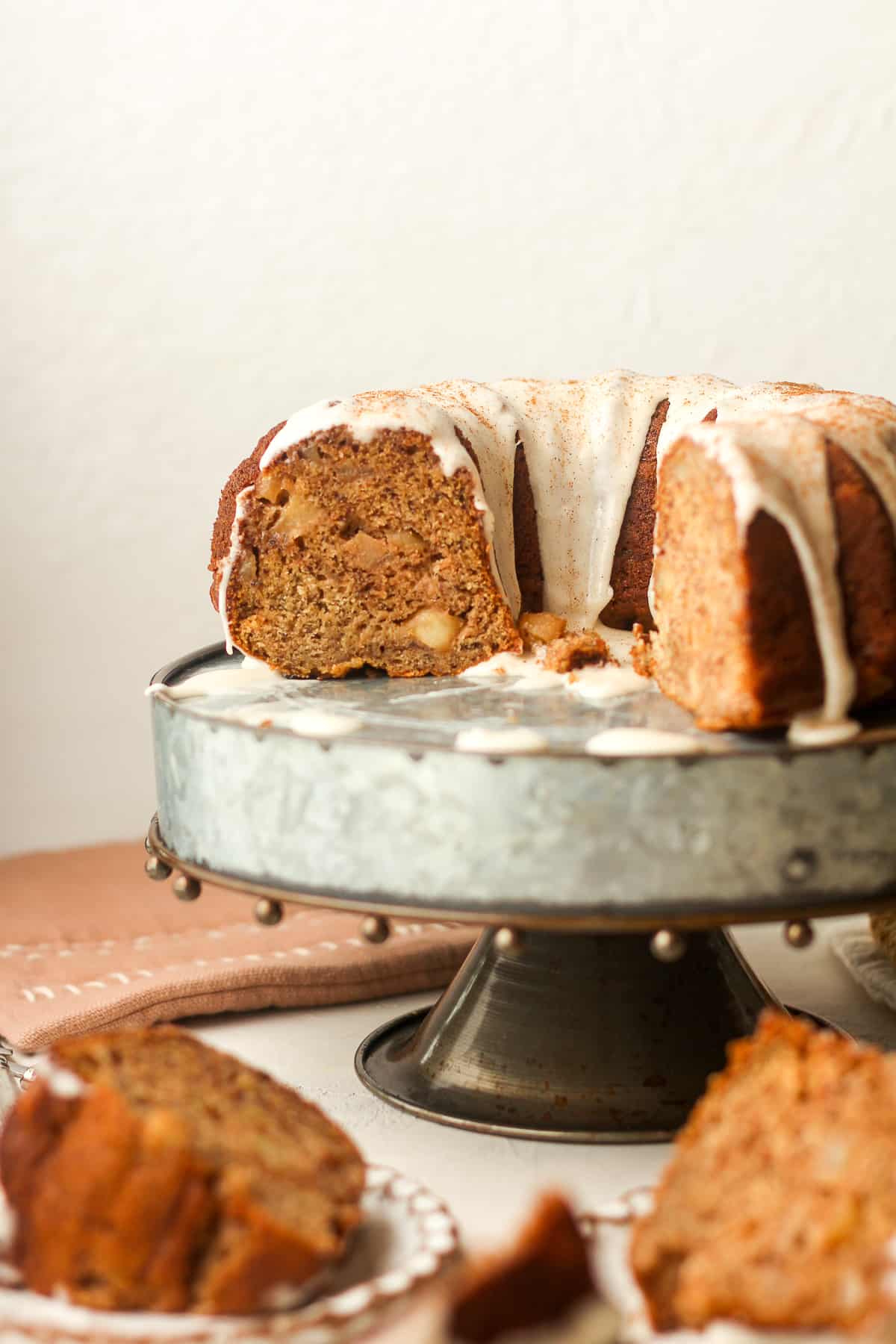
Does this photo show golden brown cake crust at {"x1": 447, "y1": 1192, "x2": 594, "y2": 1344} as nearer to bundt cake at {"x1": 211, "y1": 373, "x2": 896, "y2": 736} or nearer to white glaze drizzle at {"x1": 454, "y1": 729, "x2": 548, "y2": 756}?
white glaze drizzle at {"x1": 454, "y1": 729, "x2": 548, "y2": 756}

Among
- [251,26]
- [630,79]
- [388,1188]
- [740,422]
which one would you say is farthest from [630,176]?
[388,1188]

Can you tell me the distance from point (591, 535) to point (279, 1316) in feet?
3.66

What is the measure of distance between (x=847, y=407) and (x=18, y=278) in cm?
190

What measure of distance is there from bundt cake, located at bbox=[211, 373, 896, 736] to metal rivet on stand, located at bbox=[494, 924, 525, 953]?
11.7 inches

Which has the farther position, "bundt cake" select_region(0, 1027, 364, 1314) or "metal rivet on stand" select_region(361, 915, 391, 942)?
"metal rivet on stand" select_region(361, 915, 391, 942)

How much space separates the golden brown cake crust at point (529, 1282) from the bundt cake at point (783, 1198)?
5.2 inches

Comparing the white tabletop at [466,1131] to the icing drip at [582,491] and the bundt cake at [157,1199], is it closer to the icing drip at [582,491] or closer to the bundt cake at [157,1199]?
the bundt cake at [157,1199]

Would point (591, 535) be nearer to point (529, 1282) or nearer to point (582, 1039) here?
point (582, 1039)

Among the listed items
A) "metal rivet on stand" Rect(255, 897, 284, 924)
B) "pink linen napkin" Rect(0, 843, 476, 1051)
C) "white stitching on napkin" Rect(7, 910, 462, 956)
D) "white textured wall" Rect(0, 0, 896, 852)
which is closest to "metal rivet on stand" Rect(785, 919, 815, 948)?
"metal rivet on stand" Rect(255, 897, 284, 924)

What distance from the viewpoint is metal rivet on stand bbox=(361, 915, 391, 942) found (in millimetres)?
1730

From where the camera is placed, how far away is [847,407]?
1.97 m

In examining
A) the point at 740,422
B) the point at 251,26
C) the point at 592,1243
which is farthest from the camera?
the point at 251,26

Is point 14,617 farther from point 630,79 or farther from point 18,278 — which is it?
point 630,79

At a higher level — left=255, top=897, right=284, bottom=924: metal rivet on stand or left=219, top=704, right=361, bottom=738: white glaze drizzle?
left=219, top=704, right=361, bottom=738: white glaze drizzle
